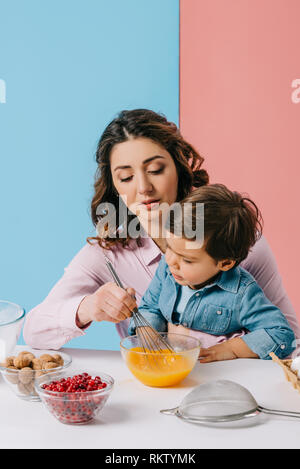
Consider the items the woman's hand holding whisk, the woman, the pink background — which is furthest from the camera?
the pink background

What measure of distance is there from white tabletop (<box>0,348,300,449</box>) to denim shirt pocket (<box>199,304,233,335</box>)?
0.23 m

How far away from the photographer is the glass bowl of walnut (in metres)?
0.96

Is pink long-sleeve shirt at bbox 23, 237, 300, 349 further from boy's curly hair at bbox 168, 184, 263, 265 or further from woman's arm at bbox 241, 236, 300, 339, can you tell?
boy's curly hair at bbox 168, 184, 263, 265

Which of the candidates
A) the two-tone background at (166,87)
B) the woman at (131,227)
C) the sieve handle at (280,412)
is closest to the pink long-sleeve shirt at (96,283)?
the woman at (131,227)

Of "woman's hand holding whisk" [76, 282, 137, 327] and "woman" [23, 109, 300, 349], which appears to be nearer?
"woman's hand holding whisk" [76, 282, 137, 327]

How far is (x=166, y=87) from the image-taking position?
7.56ft

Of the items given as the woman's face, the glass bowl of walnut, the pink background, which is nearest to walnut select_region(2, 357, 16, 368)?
the glass bowl of walnut

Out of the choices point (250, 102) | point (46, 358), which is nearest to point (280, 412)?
point (46, 358)

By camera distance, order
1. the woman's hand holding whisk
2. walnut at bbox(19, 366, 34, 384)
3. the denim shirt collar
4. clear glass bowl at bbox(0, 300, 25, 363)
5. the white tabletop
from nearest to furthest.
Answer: the white tabletop, walnut at bbox(19, 366, 34, 384), clear glass bowl at bbox(0, 300, 25, 363), the woman's hand holding whisk, the denim shirt collar

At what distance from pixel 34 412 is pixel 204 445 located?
30 centimetres

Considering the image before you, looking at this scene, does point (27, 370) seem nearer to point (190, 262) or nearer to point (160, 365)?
point (160, 365)
